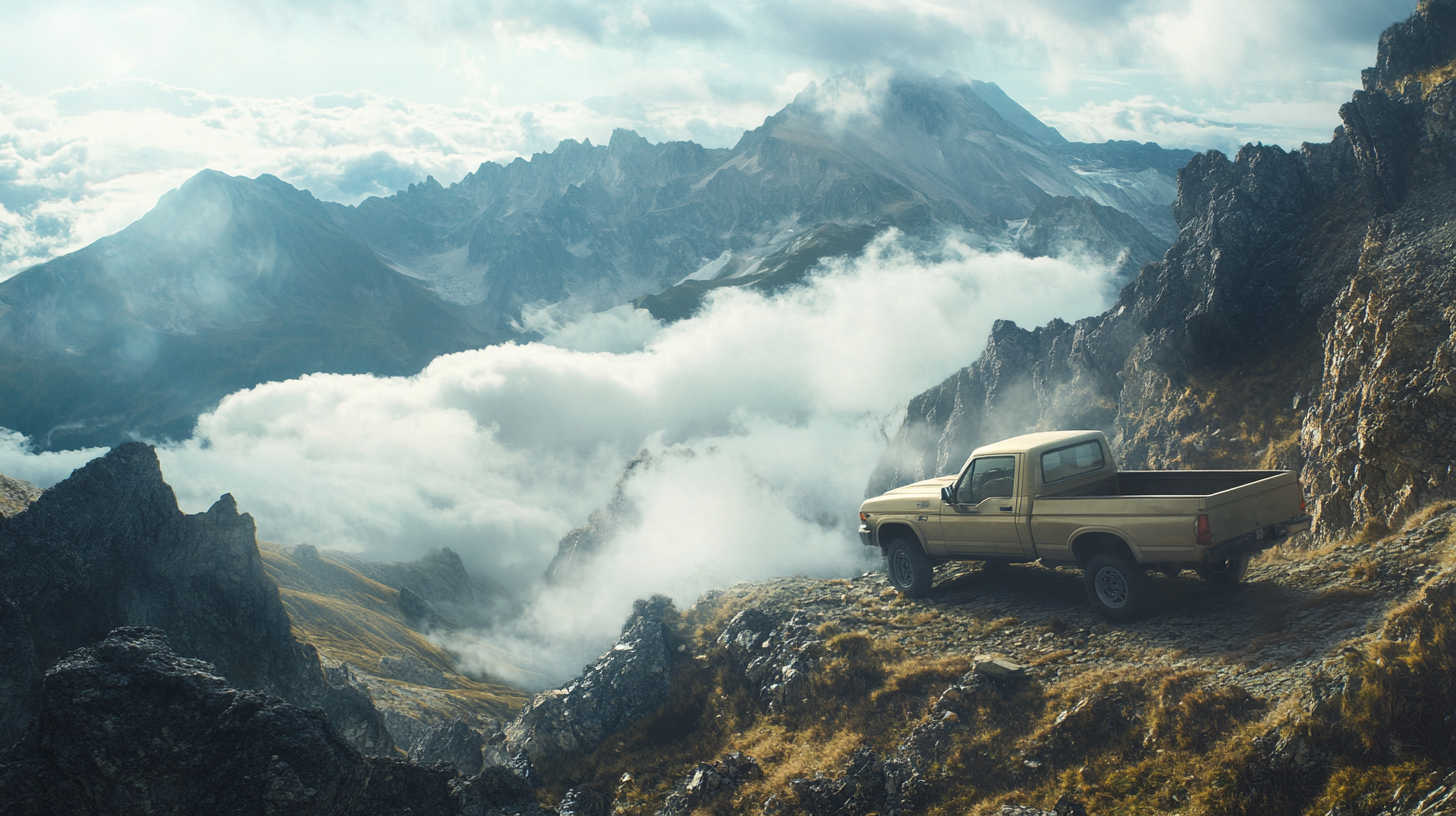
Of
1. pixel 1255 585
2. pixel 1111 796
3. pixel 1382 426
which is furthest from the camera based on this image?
pixel 1382 426

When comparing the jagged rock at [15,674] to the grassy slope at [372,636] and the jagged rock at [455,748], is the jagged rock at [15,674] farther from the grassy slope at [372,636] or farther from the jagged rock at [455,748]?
the grassy slope at [372,636]

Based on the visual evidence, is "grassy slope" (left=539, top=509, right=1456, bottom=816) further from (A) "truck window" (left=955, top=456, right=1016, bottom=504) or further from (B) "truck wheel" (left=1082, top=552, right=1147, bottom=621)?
(A) "truck window" (left=955, top=456, right=1016, bottom=504)

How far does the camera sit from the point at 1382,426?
60.8ft

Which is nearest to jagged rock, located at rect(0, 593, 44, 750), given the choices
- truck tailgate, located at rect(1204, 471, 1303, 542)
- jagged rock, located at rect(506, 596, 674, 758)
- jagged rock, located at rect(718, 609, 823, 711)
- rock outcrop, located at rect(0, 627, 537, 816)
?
jagged rock, located at rect(506, 596, 674, 758)

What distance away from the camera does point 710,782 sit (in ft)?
48.9


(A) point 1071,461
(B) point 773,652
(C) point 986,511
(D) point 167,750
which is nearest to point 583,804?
(B) point 773,652

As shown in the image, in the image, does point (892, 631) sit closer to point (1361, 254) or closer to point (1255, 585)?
point (1255, 585)

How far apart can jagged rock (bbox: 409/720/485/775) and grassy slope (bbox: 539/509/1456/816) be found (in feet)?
92.2

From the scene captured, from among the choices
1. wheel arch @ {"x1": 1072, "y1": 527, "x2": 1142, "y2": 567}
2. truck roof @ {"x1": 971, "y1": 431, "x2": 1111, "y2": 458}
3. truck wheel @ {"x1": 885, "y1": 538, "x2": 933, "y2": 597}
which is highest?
truck roof @ {"x1": 971, "y1": 431, "x2": 1111, "y2": 458}

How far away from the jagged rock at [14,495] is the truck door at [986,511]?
61876mm

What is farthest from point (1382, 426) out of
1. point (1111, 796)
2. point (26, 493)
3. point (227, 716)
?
point (26, 493)

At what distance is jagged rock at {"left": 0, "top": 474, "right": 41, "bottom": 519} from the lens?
50.8 meters

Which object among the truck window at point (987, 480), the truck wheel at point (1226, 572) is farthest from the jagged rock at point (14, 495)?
the truck wheel at point (1226, 572)

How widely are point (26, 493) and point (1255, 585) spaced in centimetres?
7910
